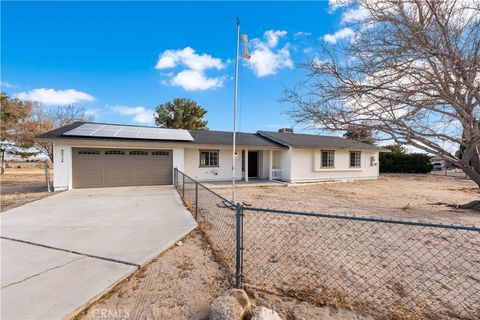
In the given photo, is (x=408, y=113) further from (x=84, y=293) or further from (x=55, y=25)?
(x=55, y=25)

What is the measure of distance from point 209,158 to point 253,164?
13.8 ft

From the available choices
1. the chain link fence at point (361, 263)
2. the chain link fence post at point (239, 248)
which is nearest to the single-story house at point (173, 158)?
the chain link fence at point (361, 263)

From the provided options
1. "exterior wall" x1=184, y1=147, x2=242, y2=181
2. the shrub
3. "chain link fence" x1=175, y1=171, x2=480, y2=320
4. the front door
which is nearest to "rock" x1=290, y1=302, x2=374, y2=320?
"chain link fence" x1=175, y1=171, x2=480, y2=320

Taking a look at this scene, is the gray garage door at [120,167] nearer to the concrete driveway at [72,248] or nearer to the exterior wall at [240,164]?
the exterior wall at [240,164]

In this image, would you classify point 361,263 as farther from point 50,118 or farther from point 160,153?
point 50,118

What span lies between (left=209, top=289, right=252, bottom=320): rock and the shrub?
Result: 1200 inches

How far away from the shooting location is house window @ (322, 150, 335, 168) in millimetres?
16453

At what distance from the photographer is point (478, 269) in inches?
141

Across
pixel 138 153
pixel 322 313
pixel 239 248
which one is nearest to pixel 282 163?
pixel 138 153

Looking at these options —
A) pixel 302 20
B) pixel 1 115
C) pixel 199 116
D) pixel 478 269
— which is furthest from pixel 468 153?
pixel 1 115

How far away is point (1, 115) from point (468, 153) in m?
32.2

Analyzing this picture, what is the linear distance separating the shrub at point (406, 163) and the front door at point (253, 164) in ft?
62.5

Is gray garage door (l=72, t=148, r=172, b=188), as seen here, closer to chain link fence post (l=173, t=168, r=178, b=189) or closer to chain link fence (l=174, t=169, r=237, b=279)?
chain link fence post (l=173, t=168, r=178, b=189)

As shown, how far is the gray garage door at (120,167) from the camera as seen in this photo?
1114 cm
